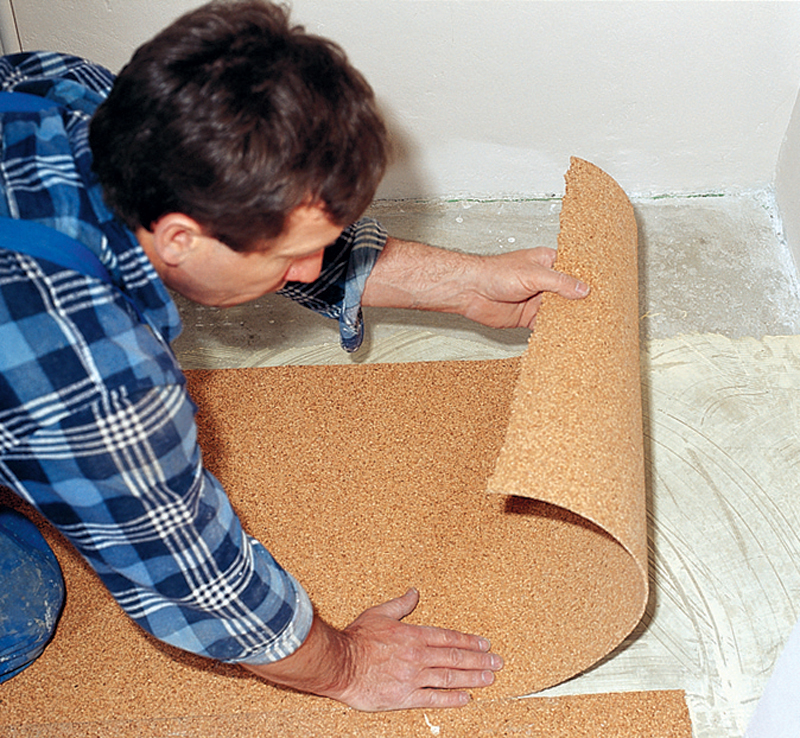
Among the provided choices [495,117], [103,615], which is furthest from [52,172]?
[495,117]

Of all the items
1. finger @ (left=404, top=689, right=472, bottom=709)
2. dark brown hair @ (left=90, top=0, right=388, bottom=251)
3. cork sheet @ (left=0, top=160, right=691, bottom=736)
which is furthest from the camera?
finger @ (left=404, top=689, right=472, bottom=709)

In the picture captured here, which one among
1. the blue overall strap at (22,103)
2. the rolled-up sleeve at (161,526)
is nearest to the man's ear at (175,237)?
the rolled-up sleeve at (161,526)

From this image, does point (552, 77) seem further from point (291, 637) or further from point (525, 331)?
point (291, 637)

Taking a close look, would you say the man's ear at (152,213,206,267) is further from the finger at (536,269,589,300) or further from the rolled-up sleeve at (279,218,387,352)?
the finger at (536,269,589,300)

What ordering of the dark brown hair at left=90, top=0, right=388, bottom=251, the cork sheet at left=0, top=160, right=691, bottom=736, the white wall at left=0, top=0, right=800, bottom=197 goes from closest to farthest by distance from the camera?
the dark brown hair at left=90, top=0, right=388, bottom=251
the cork sheet at left=0, top=160, right=691, bottom=736
the white wall at left=0, top=0, right=800, bottom=197

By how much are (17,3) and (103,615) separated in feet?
4.74

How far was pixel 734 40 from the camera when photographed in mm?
2086

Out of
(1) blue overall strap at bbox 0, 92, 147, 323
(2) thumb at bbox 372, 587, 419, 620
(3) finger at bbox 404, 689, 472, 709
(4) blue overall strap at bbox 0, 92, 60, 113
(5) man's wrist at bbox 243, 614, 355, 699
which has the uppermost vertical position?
(4) blue overall strap at bbox 0, 92, 60, 113

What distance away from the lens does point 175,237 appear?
104 centimetres

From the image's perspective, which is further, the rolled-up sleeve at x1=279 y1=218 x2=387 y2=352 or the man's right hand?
the rolled-up sleeve at x1=279 y1=218 x2=387 y2=352

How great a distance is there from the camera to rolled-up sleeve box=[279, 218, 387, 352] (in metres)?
1.55

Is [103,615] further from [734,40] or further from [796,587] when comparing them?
[734,40]

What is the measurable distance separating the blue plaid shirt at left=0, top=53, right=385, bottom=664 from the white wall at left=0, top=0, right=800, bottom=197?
1020 mm

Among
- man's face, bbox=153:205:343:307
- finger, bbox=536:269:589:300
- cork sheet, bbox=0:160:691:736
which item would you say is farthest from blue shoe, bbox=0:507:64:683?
finger, bbox=536:269:589:300
